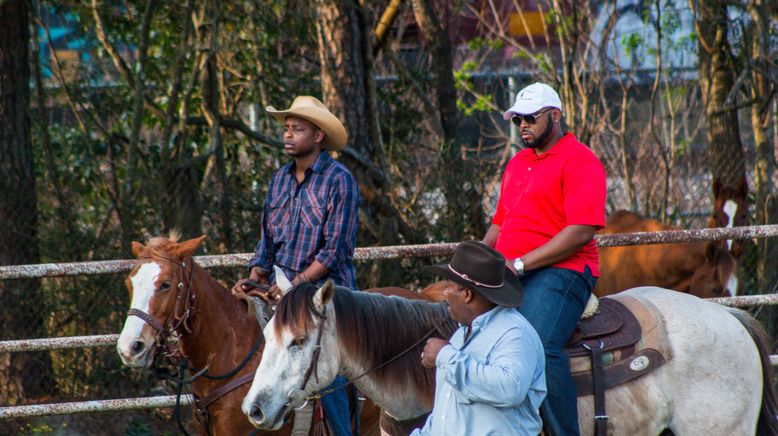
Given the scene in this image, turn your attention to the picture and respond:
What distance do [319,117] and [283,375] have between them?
1.81 meters

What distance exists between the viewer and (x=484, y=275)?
346 centimetres

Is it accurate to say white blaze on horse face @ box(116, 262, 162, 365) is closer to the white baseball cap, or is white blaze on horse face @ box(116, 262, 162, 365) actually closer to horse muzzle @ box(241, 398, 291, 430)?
horse muzzle @ box(241, 398, 291, 430)

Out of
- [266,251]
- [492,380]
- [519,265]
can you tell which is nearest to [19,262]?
[266,251]

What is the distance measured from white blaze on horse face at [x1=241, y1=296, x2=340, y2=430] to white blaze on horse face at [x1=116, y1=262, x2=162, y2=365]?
982 millimetres

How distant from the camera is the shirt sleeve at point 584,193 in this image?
169 inches

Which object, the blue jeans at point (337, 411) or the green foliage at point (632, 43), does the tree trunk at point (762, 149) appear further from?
the blue jeans at point (337, 411)

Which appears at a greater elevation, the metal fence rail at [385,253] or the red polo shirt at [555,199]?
the red polo shirt at [555,199]

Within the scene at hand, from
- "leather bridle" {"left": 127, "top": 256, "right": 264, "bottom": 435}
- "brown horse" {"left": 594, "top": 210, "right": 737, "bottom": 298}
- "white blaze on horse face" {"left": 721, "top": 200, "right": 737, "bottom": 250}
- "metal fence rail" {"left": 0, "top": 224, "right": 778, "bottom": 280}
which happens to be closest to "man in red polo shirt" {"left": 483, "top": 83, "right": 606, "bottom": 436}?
"leather bridle" {"left": 127, "top": 256, "right": 264, "bottom": 435}

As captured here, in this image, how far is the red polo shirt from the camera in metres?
4.32

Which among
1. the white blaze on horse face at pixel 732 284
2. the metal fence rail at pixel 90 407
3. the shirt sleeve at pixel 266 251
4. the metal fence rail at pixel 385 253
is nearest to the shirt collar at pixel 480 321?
the shirt sleeve at pixel 266 251

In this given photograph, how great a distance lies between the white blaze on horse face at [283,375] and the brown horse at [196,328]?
998 millimetres

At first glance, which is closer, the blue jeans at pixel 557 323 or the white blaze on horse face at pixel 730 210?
the blue jeans at pixel 557 323

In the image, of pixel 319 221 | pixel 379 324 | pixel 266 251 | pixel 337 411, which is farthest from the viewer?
pixel 266 251

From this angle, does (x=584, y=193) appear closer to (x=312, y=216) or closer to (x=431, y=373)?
(x=431, y=373)
